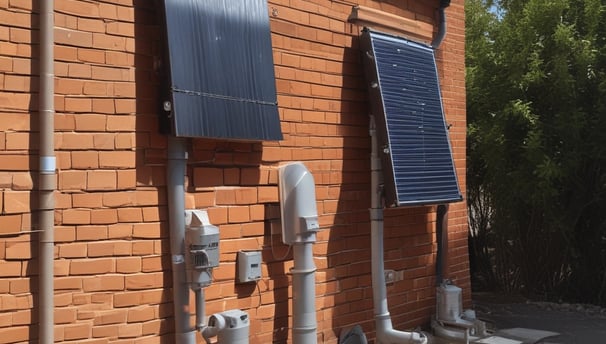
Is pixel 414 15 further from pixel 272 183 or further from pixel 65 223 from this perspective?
pixel 65 223

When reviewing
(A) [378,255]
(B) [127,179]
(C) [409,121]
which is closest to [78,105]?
(B) [127,179]

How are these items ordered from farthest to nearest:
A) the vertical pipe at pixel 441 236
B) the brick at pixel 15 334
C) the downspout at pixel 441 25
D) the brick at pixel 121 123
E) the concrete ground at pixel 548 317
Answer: the concrete ground at pixel 548 317 → the downspout at pixel 441 25 → the vertical pipe at pixel 441 236 → the brick at pixel 121 123 → the brick at pixel 15 334

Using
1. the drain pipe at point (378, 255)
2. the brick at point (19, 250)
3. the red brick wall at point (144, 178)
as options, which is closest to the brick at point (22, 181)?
the red brick wall at point (144, 178)

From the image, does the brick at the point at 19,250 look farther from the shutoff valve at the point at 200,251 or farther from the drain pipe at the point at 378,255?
the drain pipe at the point at 378,255

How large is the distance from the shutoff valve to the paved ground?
12.4 feet

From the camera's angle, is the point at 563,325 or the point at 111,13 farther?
the point at 563,325

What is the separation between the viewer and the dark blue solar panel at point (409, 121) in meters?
4.93

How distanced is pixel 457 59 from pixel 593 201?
2.77m

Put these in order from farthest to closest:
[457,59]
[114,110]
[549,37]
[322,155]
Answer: [549,37] < [457,59] < [322,155] < [114,110]

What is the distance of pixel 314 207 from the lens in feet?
14.2

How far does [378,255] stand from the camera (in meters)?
4.98

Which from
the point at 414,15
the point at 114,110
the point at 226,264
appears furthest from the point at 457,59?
the point at 114,110

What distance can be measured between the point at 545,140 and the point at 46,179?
5.79m

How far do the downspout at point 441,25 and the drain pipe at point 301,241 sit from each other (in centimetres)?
226
